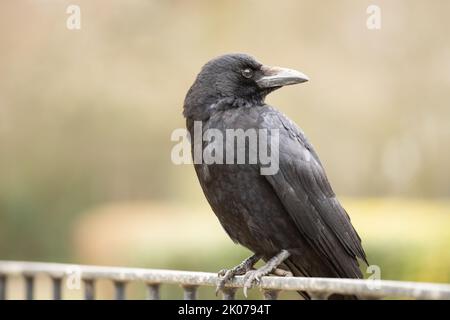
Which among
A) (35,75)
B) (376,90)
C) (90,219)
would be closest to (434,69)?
(376,90)

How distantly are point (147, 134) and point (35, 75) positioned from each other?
182cm

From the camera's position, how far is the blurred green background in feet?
32.9

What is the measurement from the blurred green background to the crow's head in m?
4.64

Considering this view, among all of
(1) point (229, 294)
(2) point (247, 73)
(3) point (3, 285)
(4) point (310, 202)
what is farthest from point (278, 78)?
(3) point (3, 285)

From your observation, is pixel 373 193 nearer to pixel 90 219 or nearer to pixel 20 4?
pixel 90 219

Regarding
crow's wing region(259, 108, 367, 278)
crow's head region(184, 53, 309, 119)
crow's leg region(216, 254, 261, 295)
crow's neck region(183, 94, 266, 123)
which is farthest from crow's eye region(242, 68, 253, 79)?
crow's leg region(216, 254, 261, 295)

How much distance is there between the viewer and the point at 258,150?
12.3 ft

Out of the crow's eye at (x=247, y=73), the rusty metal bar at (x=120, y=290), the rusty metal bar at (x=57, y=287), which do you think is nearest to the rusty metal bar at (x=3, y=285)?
the rusty metal bar at (x=57, y=287)

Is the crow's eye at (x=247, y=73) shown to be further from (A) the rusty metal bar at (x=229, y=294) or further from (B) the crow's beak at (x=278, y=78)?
(A) the rusty metal bar at (x=229, y=294)

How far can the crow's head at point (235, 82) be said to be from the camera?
159 inches

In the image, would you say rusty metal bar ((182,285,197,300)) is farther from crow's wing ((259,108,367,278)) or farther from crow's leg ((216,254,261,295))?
crow's wing ((259,108,367,278))

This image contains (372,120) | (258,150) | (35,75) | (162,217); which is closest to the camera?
(258,150)

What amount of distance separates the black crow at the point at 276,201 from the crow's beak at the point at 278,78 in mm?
17

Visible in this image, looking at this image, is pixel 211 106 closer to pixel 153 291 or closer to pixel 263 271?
pixel 263 271
